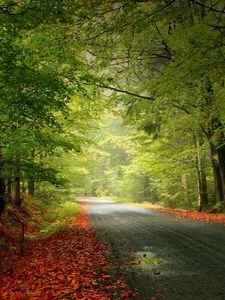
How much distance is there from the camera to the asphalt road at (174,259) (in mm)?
6093

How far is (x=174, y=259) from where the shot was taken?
27.5 feet

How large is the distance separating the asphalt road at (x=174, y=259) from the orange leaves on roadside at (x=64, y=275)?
1.64 ft

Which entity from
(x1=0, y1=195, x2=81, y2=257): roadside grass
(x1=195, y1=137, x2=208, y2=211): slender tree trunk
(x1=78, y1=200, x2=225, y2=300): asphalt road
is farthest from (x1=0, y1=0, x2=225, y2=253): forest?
(x1=78, y1=200, x2=225, y2=300): asphalt road

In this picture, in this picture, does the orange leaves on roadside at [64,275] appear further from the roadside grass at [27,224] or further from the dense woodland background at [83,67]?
the dense woodland background at [83,67]

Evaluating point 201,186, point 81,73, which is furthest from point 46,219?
point 81,73

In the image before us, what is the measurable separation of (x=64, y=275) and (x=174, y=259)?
2769 mm

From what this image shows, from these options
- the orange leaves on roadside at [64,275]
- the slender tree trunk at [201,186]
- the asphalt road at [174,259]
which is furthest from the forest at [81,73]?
the slender tree trunk at [201,186]

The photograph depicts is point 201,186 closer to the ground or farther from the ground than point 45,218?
farther from the ground

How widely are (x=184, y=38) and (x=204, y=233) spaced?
22.2ft

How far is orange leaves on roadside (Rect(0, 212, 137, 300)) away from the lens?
631cm

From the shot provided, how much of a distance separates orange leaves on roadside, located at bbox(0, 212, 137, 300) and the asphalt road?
0.50 m

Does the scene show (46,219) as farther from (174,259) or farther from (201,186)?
(174,259)

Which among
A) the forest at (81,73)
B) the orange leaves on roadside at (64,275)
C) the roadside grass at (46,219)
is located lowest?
the orange leaves on roadside at (64,275)

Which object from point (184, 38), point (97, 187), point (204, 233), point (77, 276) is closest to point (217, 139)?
point (204, 233)
